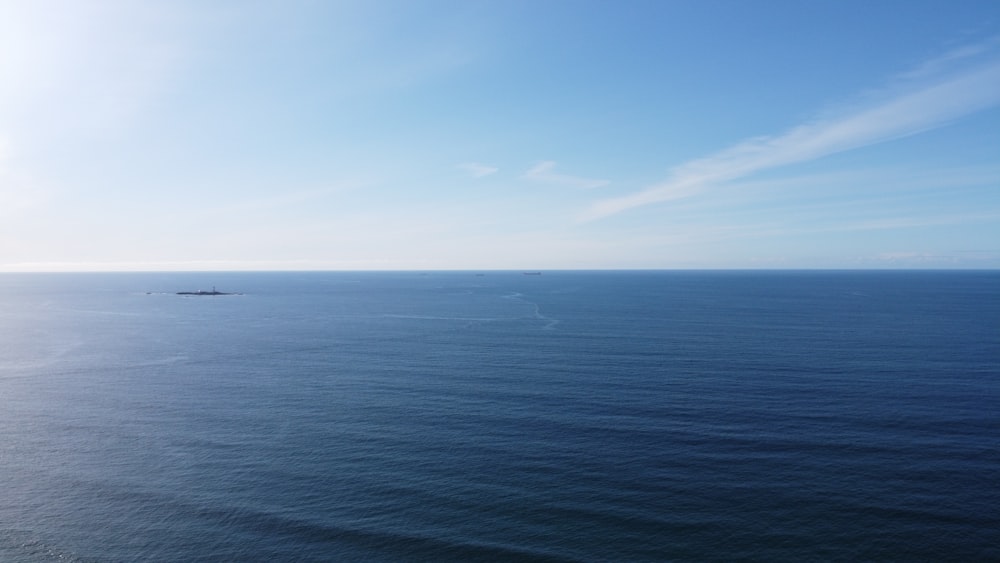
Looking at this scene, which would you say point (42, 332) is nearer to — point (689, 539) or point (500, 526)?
point (500, 526)

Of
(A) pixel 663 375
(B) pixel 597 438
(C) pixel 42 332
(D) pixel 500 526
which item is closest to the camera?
(D) pixel 500 526

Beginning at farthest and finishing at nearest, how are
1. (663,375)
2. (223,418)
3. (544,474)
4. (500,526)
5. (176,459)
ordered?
(663,375) < (223,418) < (176,459) < (544,474) < (500,526)

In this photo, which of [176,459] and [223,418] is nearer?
[176,459]

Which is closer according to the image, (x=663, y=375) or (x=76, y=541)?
(x=76, y=541)

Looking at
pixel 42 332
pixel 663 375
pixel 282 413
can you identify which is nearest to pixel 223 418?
pixel 282 413

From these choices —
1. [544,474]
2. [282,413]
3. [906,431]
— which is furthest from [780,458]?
[282,413]

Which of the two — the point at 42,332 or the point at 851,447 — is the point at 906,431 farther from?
the point at 42,332
